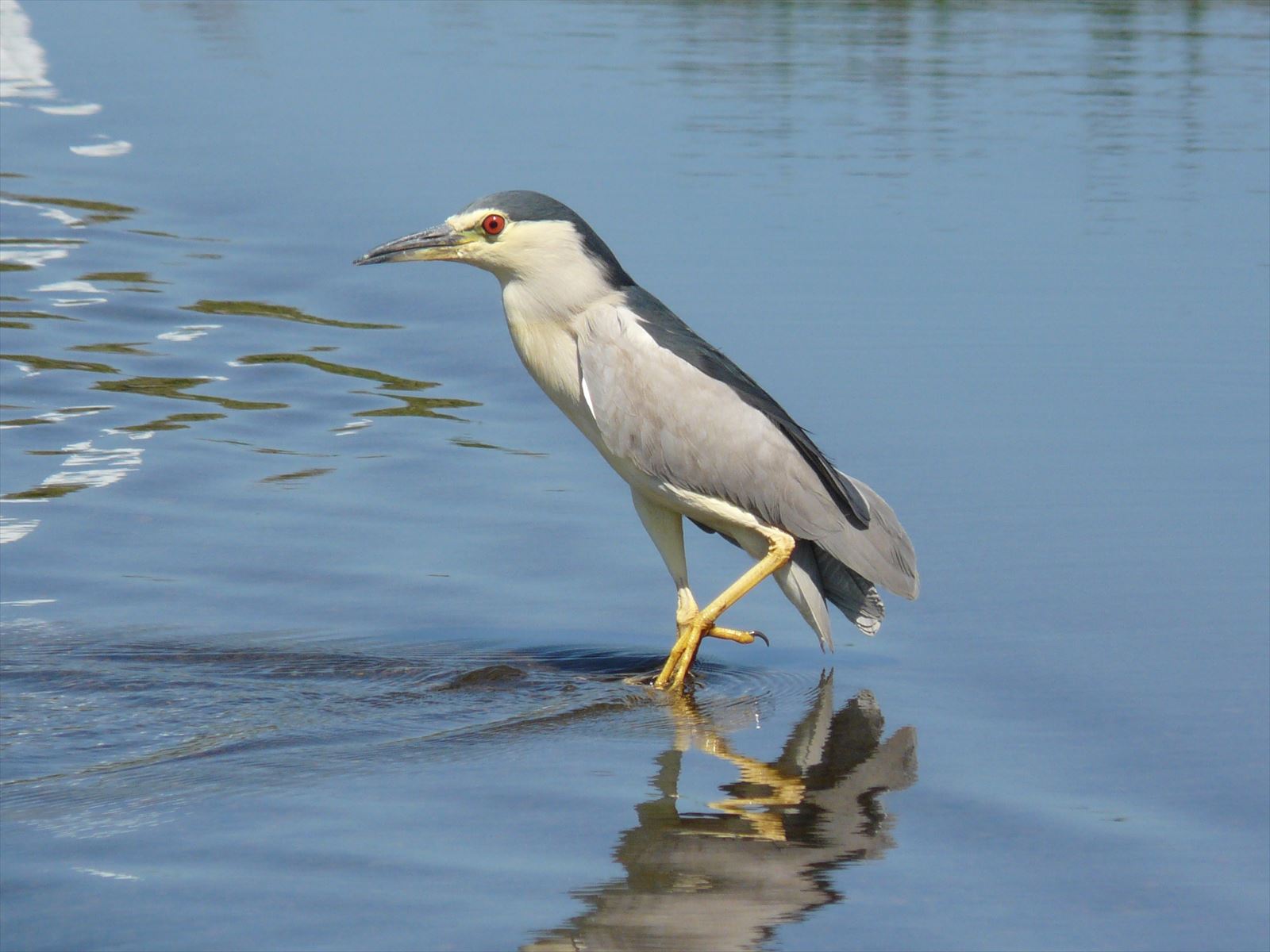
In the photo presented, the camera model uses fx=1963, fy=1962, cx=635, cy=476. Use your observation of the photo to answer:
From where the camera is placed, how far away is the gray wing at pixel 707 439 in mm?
5980

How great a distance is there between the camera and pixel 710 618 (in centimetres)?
594

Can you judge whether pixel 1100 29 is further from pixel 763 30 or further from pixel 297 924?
pixel 297 924

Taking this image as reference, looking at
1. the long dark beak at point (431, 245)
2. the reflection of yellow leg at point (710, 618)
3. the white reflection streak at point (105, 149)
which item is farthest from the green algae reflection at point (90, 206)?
the reflection of yellow leg at point (710, 618)

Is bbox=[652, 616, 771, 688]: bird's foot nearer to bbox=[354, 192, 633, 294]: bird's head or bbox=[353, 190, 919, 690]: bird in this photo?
bbox=[353, 190, 919, 690]: bird

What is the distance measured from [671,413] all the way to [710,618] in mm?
637

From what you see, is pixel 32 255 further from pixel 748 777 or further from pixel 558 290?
pixel 748 777

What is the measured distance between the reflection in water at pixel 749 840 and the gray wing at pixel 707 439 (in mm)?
580

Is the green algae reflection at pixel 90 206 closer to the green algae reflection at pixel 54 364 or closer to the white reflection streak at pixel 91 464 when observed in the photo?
the green algae reflection at pixel 54 364

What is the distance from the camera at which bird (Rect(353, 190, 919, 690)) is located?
19.7 ft

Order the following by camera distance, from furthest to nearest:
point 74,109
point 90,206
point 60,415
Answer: point 74,109 < point 90,206 < point 60,415

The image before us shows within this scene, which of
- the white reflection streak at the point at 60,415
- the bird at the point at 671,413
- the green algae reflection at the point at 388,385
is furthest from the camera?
the green algae reflection at the point at 388,385

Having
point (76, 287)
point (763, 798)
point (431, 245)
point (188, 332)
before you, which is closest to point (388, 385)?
point (188, 332)

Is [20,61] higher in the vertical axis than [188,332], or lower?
higher

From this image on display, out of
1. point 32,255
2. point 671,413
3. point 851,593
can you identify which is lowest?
point 851,593
